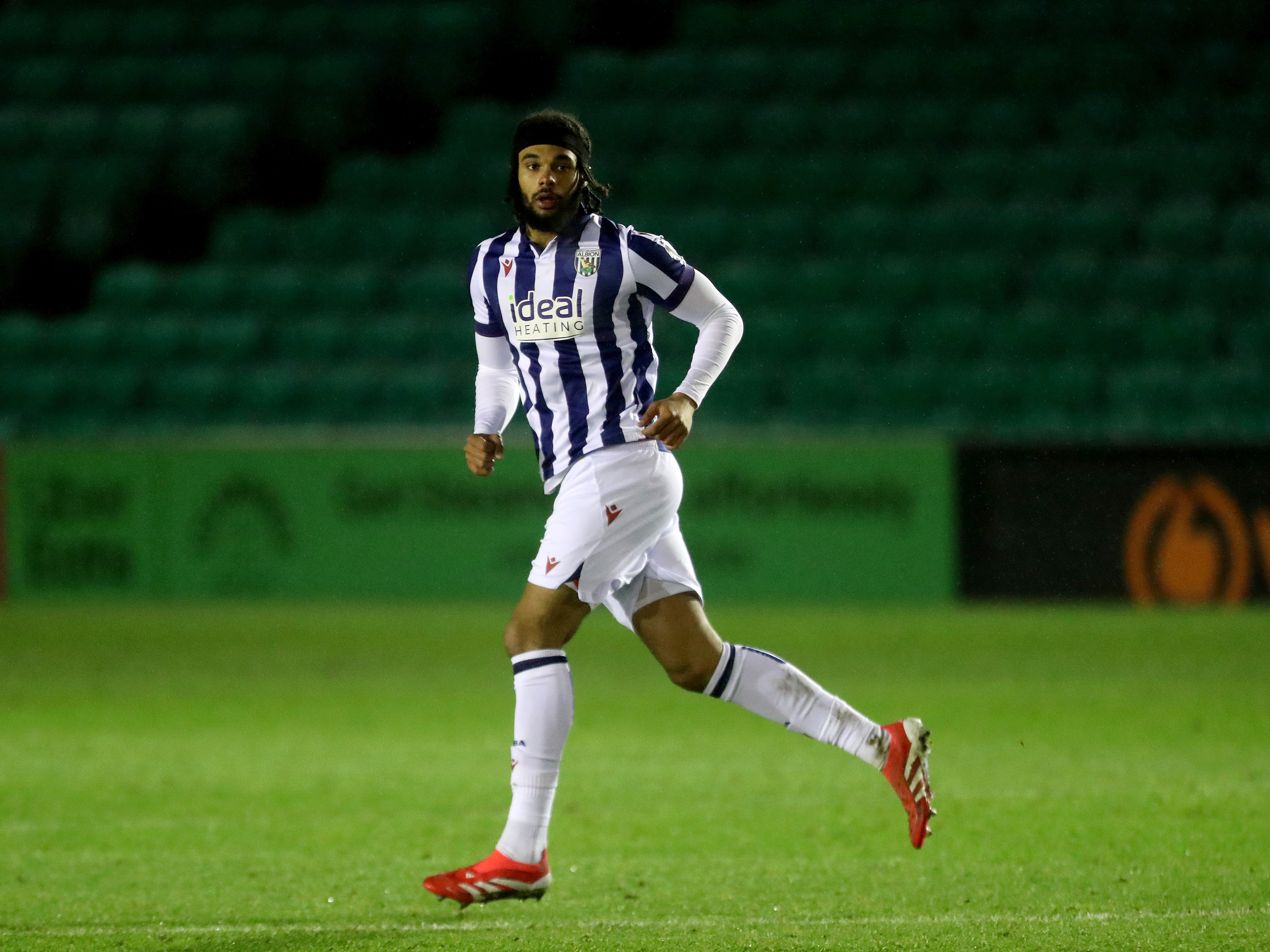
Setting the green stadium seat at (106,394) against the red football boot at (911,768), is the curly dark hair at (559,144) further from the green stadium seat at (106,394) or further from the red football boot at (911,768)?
the green stadium seat at (106,394)

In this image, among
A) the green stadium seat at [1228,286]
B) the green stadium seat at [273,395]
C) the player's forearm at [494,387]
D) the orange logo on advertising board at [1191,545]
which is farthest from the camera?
the green stadium seat at [1228,286]

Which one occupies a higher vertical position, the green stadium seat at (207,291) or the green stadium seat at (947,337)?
the green stadium seat at (207,291)

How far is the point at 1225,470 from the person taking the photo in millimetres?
12195

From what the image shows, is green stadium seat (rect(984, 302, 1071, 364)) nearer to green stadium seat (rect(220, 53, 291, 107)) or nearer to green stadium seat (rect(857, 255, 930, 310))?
green stadium seat (rect(857, 255, 930, 310))

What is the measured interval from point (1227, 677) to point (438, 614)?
18.6ft

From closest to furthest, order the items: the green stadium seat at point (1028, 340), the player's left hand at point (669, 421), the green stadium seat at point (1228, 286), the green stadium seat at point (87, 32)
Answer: the player's left hand at point (669, 421), the green stadium seat at point (1028, 340), the green stadium seat at point (1228, 286), the green stadium seat at point (87, 32)

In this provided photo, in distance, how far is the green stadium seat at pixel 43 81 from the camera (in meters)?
18.5

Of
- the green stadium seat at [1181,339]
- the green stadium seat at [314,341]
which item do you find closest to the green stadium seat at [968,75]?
the green stadium seat at [1181,339]

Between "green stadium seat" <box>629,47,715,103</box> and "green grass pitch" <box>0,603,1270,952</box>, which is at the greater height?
"green stadium seat" <box>629,47,715,103</box>

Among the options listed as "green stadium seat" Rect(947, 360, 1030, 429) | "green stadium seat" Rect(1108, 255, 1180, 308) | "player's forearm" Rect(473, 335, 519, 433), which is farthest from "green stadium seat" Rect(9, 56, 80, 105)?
"player's forearm" Rect(473, 335, 519, 433)

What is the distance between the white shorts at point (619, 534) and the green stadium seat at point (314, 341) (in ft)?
37.3

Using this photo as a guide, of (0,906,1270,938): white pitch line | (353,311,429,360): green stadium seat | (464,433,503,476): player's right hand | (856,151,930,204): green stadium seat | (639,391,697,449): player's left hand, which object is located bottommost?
(0,906,1270,938): white pitch line

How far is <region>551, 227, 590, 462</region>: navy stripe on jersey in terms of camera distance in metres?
4.46

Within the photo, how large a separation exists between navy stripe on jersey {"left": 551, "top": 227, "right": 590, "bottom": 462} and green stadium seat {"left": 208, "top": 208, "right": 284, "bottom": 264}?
42.8ft
